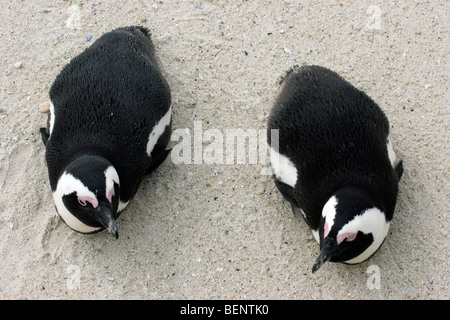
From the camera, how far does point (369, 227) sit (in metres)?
3.04

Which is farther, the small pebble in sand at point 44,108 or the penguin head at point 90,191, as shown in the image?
the small pebble in sand at point 44,108

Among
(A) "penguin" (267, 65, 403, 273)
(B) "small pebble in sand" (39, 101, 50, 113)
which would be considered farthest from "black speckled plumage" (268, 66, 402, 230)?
(B) "small pebble in sand" (39, 101, 50, 113)

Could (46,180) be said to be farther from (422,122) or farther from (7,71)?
(422,122)

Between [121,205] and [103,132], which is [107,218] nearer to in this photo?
[121,205]

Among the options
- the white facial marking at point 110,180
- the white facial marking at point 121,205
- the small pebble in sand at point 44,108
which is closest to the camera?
the white facial marking at point 110,180

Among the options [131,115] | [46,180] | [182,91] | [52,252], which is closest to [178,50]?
[182,91]

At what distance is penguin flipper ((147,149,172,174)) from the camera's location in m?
3.69

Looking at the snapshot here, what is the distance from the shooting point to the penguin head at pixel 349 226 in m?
2.97

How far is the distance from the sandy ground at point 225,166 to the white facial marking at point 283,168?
19cm

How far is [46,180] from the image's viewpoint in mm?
3705

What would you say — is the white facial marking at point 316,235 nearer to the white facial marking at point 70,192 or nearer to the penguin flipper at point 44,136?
the white facial marking at point 70,192

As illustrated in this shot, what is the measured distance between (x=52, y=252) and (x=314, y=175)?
5.58 feet

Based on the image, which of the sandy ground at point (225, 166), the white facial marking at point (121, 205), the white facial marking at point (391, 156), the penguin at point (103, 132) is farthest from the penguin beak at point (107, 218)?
the white facial marking at point (391, 156)

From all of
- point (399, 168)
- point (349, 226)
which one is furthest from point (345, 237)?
point (399, 168)
